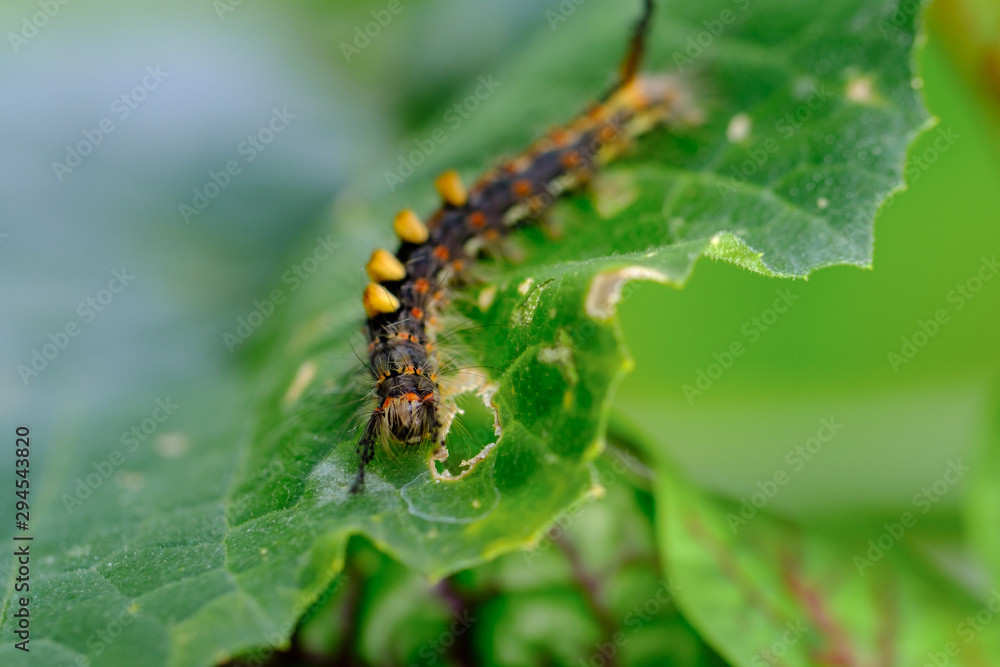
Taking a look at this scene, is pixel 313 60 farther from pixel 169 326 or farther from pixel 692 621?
pixel 692 621

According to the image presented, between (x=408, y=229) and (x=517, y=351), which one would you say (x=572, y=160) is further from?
(x=517, y=351)

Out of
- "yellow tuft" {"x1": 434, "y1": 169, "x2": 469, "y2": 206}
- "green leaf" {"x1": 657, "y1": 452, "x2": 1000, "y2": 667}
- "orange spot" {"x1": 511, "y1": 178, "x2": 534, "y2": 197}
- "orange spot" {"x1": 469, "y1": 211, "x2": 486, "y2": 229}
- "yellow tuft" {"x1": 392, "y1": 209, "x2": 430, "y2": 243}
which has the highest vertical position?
"yellow tuft" {"x1": 392, "y1": 209, "x2": 430, "y2": 243}

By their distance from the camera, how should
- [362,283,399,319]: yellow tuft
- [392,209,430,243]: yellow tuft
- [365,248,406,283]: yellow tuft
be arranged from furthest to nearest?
[392,209,430,243]: yellow tuft < [365,248,406,283]: yellow tuft < [362,283,399,319]: yellow tuft

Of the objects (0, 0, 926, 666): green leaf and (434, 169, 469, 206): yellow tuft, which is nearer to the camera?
(0, 0, 926, 666): green leaf

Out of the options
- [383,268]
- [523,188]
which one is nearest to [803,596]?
[383,268]

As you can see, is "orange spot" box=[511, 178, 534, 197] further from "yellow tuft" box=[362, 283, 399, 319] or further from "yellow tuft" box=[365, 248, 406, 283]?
"yellow tuft" box=[362, 283, 399, 319]

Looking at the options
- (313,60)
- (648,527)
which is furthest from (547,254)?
(313,60)

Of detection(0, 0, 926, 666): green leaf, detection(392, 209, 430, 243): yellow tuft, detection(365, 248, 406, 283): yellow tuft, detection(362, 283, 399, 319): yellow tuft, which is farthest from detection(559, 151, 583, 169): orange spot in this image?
detection(362, 283, 399, 319): yellow tuft

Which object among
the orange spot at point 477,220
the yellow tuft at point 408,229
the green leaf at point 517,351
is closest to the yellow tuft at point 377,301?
the green leaf at point 517,351

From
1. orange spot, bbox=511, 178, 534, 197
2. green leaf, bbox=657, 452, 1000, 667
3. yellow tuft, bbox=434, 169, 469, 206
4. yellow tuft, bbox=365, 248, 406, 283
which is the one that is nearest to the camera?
green leaf, bbox=657, 452, 1000, 667
